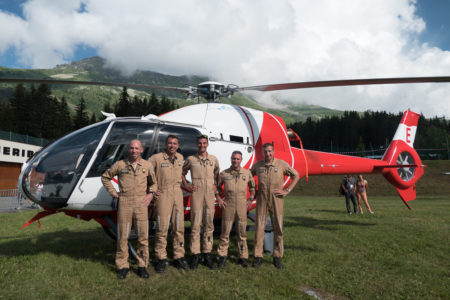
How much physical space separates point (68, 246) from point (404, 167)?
10074 mm

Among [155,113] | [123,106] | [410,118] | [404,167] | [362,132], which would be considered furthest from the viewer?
[362,132]

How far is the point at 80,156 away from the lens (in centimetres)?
473

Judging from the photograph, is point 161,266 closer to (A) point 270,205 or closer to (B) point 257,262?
(B) point 257,262

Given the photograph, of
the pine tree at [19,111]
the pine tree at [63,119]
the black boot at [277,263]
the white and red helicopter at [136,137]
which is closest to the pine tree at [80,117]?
the pine tree at [63,119]

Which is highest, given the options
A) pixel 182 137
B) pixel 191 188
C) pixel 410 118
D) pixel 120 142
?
pixel 410 118

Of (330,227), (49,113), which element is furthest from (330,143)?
(330,227)

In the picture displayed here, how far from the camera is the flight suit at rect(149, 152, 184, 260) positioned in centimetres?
453

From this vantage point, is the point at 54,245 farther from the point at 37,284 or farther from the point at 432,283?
the point at 432,283

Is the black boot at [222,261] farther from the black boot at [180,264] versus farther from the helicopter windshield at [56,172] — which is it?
the helicopter windshield at [56,172]

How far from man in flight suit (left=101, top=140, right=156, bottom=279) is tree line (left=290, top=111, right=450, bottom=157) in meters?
95.9

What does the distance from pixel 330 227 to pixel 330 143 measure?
94.3m

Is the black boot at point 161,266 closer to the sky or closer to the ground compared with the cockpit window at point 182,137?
closer to the ground

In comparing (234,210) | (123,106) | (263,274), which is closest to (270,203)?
(234,210)

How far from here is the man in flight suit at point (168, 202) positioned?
178 inches
